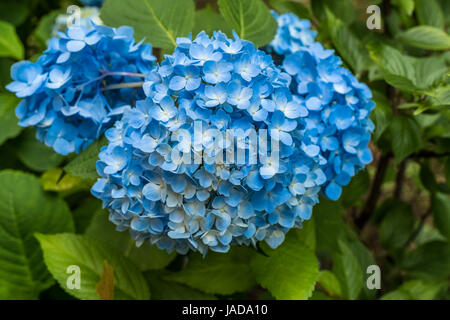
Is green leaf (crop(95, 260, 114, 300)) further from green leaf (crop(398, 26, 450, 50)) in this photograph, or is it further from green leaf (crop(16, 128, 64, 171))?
green leaf (crop(398, 26, 450, 50))

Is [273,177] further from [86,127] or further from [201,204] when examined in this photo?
[86,127]

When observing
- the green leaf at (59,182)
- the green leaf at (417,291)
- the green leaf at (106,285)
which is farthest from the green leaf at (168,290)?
the green leaf at (417,291)

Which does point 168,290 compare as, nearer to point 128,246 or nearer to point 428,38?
point 128,246

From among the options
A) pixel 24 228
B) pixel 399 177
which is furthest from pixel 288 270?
pixel 399 177

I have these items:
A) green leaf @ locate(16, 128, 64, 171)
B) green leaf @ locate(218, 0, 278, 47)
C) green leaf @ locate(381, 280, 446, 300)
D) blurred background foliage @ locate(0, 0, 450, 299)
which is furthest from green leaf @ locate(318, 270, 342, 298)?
green leaf @ locate(16, 128, 64, 171)

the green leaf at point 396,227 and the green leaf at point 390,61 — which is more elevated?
the green leaf at point 390,61

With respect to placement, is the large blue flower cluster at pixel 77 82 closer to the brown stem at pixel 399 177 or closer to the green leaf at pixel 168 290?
the green leaf at pixel 168 290
